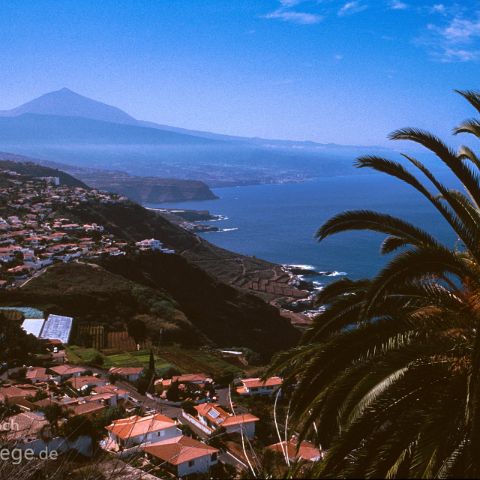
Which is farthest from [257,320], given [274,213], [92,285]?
[274,213]

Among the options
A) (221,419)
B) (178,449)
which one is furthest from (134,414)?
(221,419)

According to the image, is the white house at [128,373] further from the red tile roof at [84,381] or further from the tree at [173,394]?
the tree at [173,394]

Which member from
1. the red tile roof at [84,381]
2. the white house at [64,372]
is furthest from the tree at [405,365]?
the white house at [64,372]

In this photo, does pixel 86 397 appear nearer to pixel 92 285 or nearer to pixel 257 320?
pixel 92 285

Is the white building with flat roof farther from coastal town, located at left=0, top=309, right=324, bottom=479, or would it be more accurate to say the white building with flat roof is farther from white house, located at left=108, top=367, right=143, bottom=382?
white house, located at left=108, top=367, right=143, bottom=382

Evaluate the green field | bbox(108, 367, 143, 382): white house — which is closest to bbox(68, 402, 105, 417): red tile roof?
bbox(108, 367, 143, 382): white house

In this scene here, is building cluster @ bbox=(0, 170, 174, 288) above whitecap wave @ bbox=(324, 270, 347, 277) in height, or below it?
above

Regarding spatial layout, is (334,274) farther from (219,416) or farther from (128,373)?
(219,416)
